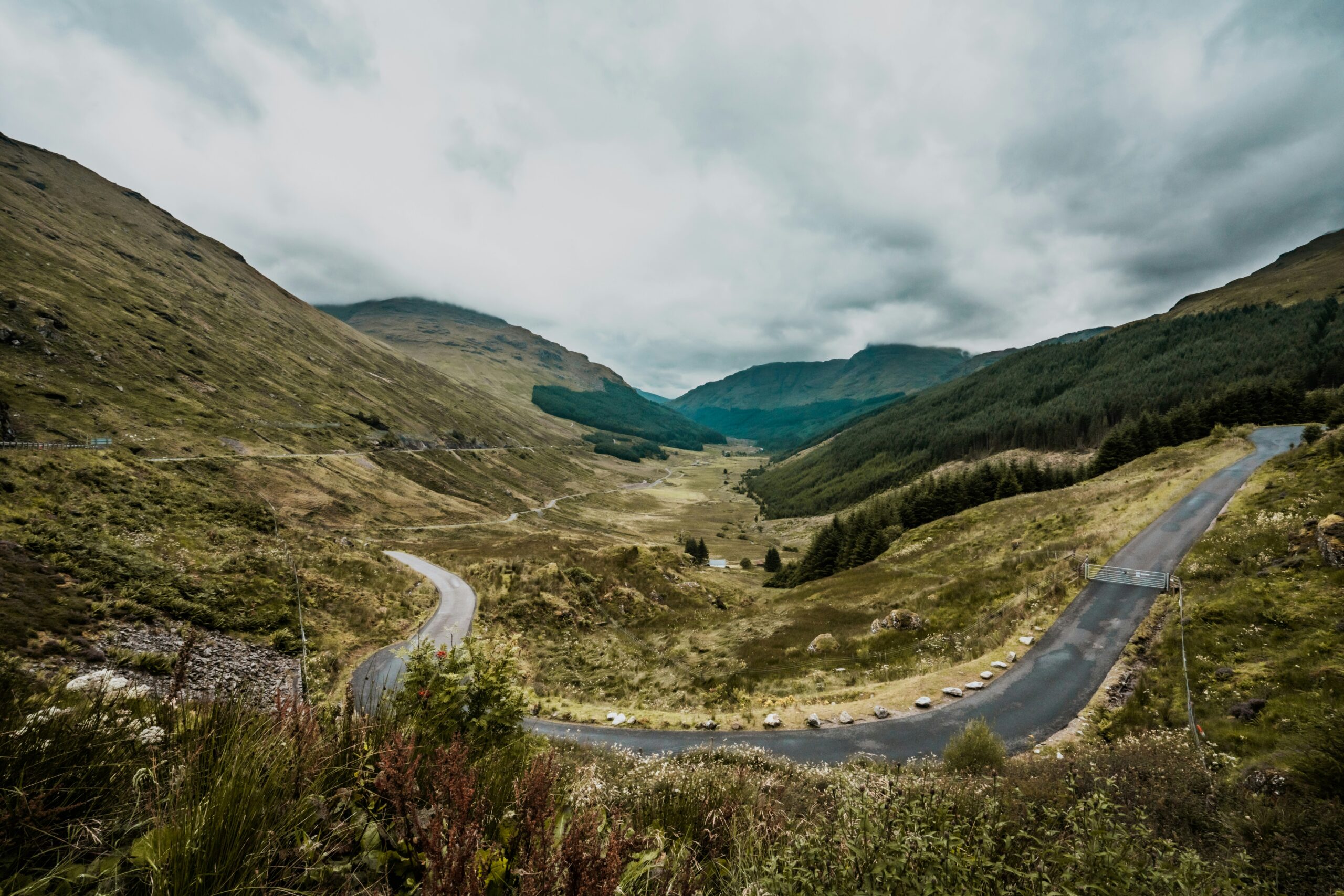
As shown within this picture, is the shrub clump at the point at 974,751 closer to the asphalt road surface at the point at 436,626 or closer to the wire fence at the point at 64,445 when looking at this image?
the asphalt road surface at the point at 436,626

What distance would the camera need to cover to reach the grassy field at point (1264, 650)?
13.7m

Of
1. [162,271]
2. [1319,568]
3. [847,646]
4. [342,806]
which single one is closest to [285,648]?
[342,806]

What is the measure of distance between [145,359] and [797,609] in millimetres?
148518

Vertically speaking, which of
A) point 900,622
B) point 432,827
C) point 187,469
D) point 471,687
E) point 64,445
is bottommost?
point 187,469

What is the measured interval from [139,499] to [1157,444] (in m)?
139

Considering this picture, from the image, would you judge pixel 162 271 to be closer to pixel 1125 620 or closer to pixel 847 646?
pixel 847 646

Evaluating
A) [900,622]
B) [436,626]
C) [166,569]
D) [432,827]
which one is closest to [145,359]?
[166,569]

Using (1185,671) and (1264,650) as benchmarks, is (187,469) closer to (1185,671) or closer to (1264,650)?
(1185,671)

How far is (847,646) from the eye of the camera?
33500 millimetres

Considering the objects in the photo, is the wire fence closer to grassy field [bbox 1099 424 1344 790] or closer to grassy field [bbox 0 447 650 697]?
grassy field [bbox 0 447 650 697]

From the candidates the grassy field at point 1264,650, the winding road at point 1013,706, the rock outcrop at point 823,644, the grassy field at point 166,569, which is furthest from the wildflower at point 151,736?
the rock outcrop at point 823,644

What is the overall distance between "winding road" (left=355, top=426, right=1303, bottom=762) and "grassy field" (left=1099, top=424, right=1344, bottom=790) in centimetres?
169

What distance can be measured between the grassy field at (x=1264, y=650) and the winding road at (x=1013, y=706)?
1.69m

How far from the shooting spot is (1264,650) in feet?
60.4
